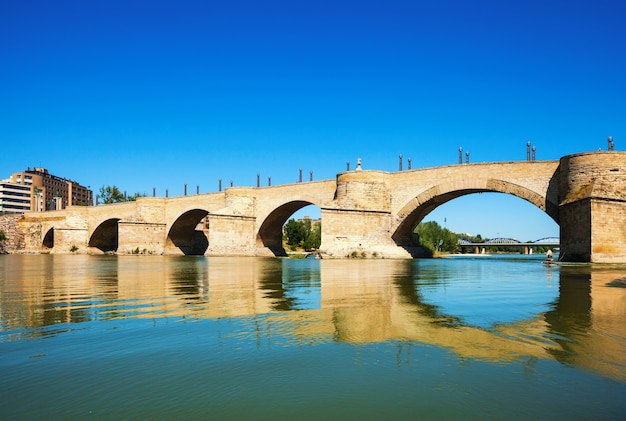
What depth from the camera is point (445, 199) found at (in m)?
32.5

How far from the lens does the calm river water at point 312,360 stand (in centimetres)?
333

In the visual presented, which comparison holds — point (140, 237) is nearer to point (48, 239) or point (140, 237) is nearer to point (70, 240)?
point (70, 240)

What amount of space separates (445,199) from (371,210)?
5.10 m

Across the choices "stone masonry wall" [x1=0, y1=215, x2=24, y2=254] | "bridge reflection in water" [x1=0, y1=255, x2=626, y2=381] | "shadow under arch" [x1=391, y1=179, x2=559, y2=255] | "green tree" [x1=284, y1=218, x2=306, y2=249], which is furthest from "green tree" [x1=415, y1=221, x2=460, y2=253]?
"stone masonry wall" [x1=0, y1=215, x2=24, y2=254]

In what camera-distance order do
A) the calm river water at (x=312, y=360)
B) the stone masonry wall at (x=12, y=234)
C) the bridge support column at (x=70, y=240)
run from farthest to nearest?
the stone masonry wall at (x=12, y=234), the bridge support column at (x=70, y=240), the calm river water at (x=312, y=360)

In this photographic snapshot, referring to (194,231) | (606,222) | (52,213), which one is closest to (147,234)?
(194,231)

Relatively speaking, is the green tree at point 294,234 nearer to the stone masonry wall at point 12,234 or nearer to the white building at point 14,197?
the stone masonry wall at point 12,234

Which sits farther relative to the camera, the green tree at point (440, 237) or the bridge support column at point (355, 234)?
the green tree at point (440, 237)

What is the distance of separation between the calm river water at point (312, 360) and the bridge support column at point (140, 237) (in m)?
44.5

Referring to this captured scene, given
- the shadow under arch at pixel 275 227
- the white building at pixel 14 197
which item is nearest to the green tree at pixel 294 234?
the shadow under arch at pixel 275 227

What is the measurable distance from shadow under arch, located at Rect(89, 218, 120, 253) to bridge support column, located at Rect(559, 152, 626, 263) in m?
51.5

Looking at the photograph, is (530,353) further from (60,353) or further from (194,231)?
(194,231)

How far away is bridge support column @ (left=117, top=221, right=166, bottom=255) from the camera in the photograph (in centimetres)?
5038

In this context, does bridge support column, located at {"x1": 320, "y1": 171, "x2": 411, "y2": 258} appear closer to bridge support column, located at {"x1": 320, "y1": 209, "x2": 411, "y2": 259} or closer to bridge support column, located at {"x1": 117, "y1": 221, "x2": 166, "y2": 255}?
bridge support column, located at {"x1": 320, "y1": 209, "x2": 411, "y2": 259}
